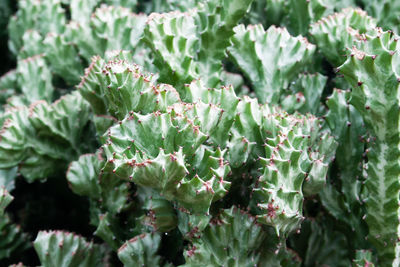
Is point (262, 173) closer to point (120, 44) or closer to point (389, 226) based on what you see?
point (389, 226)

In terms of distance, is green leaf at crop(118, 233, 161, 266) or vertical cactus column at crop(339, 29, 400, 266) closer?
vertical cactus column at crop(339, 29, 400, 266)

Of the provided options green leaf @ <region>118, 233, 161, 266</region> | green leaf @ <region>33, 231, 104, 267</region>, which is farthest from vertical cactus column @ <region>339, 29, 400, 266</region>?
green leaf @ <region>33, 231, 104, 267</region>

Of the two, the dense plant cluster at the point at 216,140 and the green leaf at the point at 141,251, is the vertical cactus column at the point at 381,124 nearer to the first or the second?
the dense plant cluster at the point at 216,140

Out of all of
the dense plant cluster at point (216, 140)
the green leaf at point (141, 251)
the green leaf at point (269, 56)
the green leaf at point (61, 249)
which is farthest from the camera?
the green leaf at point (269, 56)

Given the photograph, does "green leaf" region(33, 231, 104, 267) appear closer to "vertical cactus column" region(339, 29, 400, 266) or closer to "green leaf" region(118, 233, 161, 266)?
"green leaf" region(118, 233, 161, 266)

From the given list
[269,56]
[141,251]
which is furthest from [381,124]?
[141,251]

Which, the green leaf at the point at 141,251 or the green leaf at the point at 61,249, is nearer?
the green leaf at the point at 141,251

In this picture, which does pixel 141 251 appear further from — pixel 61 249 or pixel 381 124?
pixel 381 124

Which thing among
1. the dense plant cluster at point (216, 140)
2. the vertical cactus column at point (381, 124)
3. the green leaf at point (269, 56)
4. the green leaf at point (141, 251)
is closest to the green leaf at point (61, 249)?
the dense plant cluster at point (216, 140)
